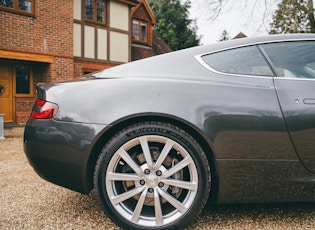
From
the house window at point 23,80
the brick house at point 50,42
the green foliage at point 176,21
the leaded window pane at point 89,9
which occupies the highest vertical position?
the green foliage at point 176,21

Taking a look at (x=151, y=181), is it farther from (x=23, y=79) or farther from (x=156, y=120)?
(x=23, y=79)

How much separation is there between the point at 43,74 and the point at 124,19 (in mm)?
4521

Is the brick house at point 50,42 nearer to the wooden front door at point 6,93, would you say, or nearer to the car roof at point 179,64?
the wooden front door at point 6,93

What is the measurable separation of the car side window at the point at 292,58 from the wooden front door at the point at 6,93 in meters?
9.85

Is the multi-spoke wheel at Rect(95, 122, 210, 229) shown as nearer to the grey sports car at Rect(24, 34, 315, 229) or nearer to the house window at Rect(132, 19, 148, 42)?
the grey sports car at Rect(24, 34, 315, 229)

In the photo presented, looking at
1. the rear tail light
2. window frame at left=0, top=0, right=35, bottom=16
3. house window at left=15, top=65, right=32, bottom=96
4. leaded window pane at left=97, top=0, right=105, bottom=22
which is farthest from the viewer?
leaded window pane at left=97, top=0, right=105, bottom=22

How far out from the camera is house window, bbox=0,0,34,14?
887 centimetres

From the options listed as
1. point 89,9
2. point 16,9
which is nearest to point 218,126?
point 16,9

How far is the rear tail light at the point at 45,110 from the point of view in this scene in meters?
1.99

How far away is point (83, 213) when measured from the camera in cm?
228

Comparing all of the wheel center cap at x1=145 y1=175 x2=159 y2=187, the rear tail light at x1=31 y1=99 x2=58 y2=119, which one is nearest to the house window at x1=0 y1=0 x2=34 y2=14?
the rear tail light at x1=31 y1=99 x2=58 y2=119

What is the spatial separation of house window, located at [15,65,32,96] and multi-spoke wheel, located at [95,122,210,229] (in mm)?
9630

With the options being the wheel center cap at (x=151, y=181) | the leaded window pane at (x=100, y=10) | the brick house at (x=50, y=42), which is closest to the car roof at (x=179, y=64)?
the wheel center cap at (x=151, y=181)

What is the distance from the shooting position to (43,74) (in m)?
10.4
